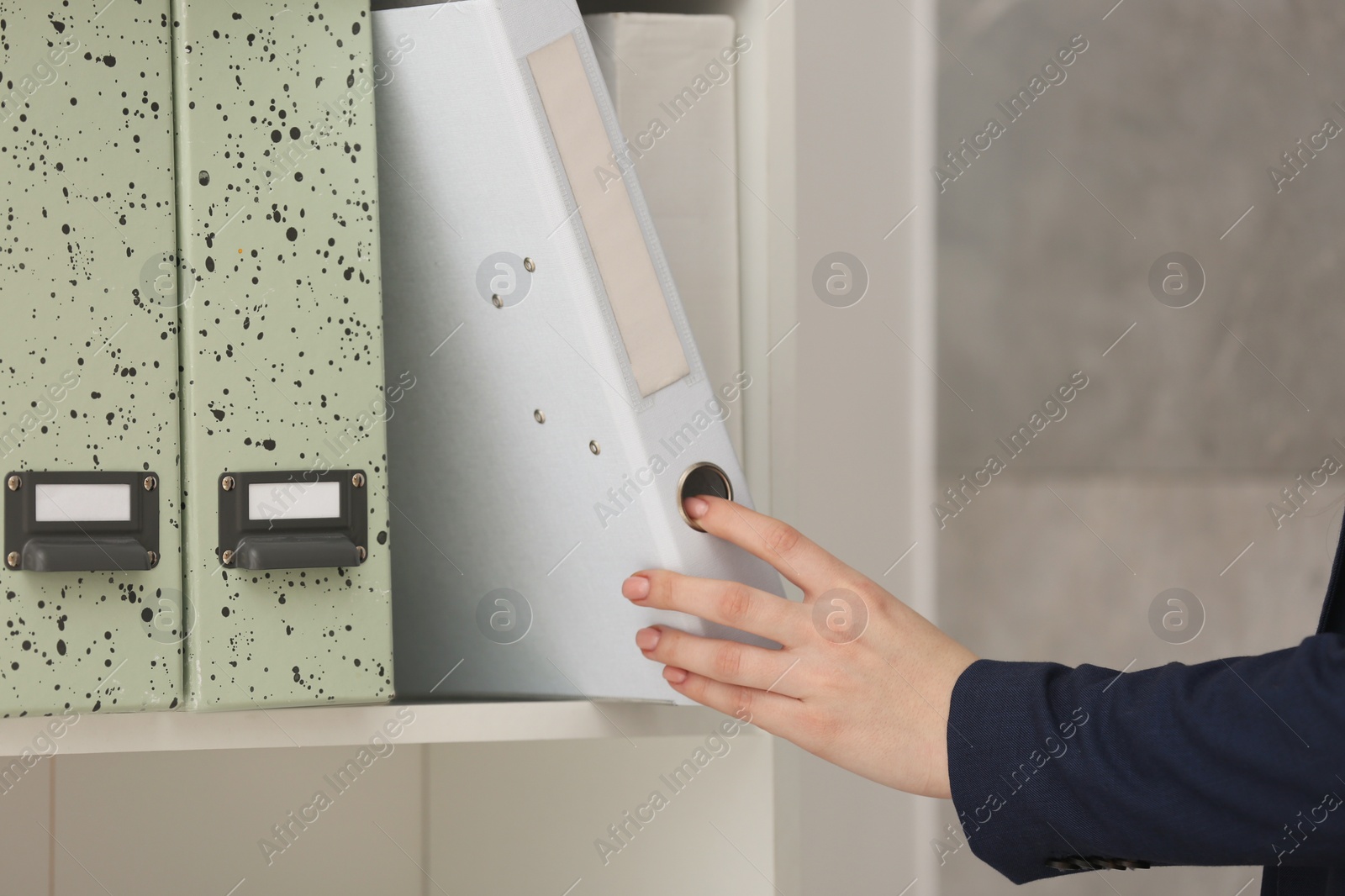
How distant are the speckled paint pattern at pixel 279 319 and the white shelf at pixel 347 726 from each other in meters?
0.03

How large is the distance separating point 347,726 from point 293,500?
13cm

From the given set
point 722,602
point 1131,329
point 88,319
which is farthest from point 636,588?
point 1131,329

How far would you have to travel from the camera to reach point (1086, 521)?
125 centimetres

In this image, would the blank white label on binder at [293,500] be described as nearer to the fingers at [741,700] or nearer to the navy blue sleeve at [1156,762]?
the fingers at [741,700]

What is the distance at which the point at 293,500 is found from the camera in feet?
1.66

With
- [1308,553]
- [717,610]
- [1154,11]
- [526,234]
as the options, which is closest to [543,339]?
[526,234]

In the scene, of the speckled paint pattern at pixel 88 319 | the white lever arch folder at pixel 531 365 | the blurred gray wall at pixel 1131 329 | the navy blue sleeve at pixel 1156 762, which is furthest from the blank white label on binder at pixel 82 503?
the blurred gray wall at pixel 1131 329

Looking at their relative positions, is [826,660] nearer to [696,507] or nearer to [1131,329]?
[696,507]

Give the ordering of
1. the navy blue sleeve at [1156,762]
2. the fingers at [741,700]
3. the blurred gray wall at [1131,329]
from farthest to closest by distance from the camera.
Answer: the blurred gray wall at [1131,329], the fingers at [741,700], the navy blue sleeve at [1156,762]

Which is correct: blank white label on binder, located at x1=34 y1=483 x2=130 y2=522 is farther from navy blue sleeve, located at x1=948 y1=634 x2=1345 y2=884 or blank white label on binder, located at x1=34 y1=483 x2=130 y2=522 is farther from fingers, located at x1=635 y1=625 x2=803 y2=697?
navy blue sleeve, located at x1=948 y1=634 x2=1345 y2=884

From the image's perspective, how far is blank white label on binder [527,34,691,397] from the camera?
19.9 inches

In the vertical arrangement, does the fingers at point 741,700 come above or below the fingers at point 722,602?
below

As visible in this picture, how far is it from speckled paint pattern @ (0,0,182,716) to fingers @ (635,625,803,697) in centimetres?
25

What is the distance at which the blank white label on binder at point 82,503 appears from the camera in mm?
469
